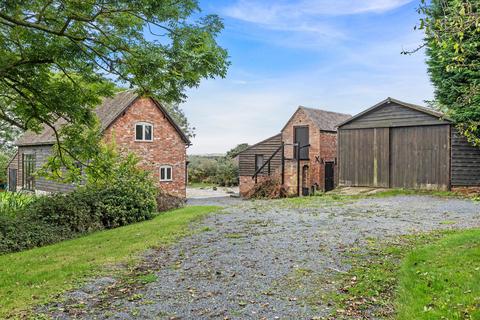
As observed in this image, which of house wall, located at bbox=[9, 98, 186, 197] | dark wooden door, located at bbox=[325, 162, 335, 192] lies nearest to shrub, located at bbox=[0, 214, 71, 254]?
house wall, located at bbox=[9, 98, 186, 197]

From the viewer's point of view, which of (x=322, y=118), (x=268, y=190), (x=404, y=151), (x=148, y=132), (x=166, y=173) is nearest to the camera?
(x=404, y=151)

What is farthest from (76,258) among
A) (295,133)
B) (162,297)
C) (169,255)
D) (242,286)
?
(295,133)

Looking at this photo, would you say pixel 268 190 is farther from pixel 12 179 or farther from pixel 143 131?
pixel 12 179

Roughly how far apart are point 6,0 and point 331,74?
651 inches

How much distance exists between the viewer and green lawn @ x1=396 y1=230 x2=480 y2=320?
454 centimetres

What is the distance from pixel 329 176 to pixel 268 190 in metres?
Answer: 6.70

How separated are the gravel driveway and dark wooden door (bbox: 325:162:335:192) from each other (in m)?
16.3

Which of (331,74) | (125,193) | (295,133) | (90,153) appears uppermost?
(331,74)

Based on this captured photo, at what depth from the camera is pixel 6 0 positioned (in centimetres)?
760

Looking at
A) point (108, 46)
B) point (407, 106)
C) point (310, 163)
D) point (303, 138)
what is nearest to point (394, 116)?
point (407, 106)

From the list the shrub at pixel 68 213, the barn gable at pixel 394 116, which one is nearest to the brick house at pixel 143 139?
the shrub at pixel 68 213

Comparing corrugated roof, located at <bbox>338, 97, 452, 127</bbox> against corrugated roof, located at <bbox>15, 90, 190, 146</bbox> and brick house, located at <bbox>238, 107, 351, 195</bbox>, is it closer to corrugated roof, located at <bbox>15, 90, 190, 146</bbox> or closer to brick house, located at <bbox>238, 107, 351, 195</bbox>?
brick house, located at <bbox>238, 107, 351, 195</bbox>

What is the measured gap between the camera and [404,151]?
64.7 feet

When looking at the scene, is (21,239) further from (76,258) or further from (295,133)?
(295,133)
